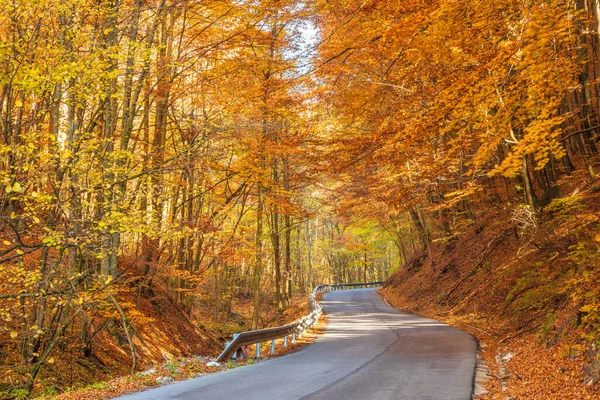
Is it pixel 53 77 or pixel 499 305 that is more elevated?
pixel 53 77

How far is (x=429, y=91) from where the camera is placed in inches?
632

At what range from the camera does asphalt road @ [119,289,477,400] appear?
773cm

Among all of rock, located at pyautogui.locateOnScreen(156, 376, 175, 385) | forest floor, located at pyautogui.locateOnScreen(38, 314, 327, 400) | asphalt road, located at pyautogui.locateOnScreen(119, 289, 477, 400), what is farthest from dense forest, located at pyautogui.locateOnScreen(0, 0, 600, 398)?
asphalt road, located at pyautogui.locateOnScreen(119, 289, 477, 400)

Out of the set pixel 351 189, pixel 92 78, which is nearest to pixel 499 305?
pixel 351 189

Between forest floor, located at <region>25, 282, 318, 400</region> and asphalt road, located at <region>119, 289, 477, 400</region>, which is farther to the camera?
forest floor, located at <region>25, 282, 318, 400</region>

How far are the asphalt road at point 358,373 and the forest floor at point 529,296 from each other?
2.59 ft

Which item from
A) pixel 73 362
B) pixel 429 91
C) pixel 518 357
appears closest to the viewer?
pixel 518 357

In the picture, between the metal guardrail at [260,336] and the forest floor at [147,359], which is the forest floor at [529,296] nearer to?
the metal guardrail at [260,336]

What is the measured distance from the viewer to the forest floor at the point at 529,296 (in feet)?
27.3

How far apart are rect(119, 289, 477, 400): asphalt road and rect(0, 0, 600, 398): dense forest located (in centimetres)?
246

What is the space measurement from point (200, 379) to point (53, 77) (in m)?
6.50

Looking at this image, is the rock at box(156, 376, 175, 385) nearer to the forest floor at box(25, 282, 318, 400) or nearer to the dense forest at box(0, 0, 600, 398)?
the forest floor at box(25, 282, 318, 400)

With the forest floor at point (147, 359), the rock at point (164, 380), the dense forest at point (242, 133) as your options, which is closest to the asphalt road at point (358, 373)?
the rock at point (164, 380)

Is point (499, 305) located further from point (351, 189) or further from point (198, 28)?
point (198, 28)
